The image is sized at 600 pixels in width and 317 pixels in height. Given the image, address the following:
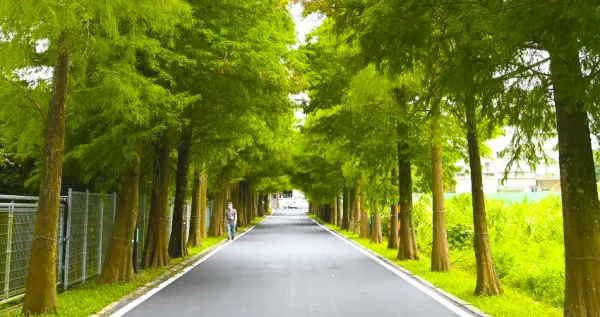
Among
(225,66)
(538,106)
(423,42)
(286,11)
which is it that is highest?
(286,11)

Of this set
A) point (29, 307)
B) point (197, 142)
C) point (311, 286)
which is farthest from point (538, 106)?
point (197, 142)

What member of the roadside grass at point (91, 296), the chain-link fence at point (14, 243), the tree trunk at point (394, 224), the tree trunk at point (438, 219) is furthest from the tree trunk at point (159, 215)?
the tree trunk at point (394, 224)

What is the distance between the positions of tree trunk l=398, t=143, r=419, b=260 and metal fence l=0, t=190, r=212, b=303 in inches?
339

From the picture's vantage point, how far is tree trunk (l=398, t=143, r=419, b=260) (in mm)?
16422

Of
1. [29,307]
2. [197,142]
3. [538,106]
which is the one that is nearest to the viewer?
[538,106]

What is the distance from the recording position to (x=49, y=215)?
7664mm

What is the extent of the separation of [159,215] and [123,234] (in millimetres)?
3487

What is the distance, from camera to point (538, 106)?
6.56 metres

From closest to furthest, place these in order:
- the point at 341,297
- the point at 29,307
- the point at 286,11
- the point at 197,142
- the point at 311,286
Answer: the point at 29,307 → the point at 341,297 → the point at 311,286 → the point at 286,11 → the point at 197,142

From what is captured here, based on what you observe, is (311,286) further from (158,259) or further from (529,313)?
(158,259)

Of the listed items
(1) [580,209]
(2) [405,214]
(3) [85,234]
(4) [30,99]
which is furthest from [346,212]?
(1) [580,209]

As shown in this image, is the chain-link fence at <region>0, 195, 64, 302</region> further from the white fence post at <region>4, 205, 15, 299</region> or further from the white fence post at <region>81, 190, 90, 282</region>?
the white fence post at <region>81, 190, 90, 282</region>

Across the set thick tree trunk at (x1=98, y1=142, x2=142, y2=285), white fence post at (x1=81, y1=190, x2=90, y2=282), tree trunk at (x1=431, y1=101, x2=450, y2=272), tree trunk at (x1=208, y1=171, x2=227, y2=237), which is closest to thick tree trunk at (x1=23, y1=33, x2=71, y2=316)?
thick tree trunk at (x1=98, y1=142, x2=142, y2=285)

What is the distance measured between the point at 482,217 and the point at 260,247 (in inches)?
504
